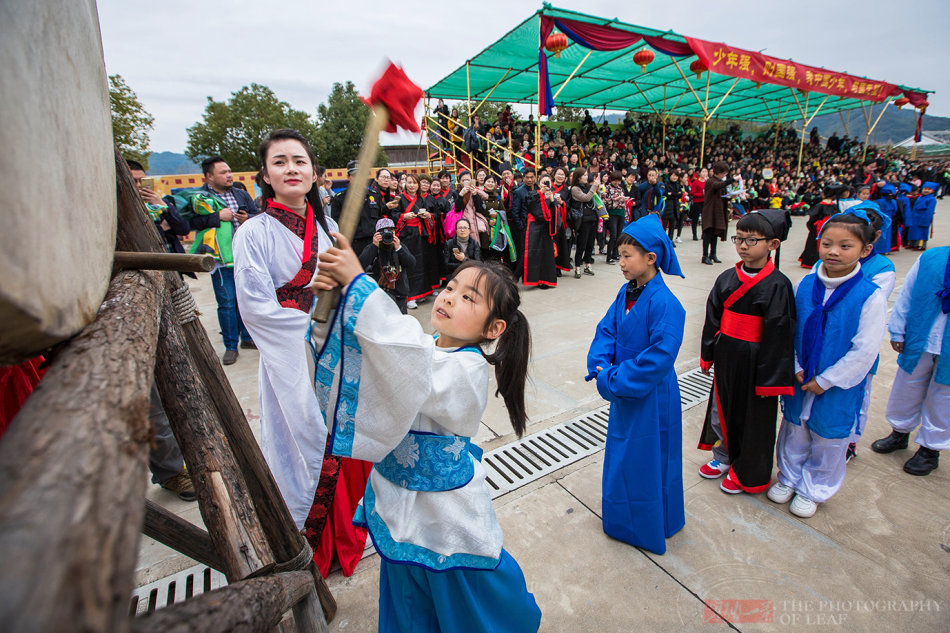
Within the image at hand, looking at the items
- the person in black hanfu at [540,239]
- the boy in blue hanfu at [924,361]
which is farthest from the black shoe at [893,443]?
the person in black hanfu at [540,239]

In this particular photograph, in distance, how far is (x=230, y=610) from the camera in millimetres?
741

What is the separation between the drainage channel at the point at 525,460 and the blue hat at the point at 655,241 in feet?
3.05

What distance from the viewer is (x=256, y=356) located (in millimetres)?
4133

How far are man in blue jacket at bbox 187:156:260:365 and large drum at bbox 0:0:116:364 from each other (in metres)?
3.51


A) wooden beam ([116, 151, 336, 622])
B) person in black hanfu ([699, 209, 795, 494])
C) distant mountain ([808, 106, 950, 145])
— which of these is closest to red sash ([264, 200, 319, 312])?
wooden beam ([116, 151, 336, 622])

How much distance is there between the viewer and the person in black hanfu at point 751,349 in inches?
78.7

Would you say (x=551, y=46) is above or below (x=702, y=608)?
above

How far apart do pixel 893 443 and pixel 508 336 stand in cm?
265

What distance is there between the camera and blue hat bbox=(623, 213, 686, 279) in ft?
6.00

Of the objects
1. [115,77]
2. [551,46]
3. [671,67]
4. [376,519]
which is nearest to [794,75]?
[671,67]

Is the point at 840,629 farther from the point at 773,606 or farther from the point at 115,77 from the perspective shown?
the point at 115,77

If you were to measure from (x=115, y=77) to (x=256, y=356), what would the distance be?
1635 centimetres

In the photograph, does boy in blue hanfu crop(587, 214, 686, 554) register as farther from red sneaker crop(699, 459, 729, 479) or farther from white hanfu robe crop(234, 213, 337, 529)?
white hanfu robe crop(234, 213, 337, 529)

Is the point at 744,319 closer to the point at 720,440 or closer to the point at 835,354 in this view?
the point at 835,354
